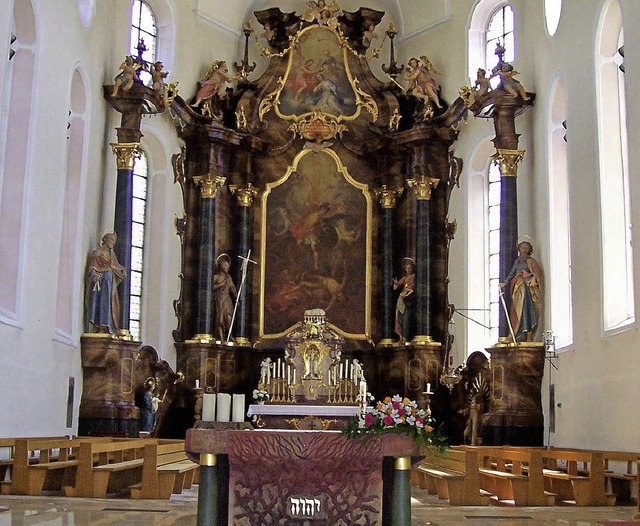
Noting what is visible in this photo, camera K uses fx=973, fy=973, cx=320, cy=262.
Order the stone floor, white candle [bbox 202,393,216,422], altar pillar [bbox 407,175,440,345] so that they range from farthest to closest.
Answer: altar pillar [bbox 407,175,440,345] < the stone floor < white candle [bbox 202,393,216,422]

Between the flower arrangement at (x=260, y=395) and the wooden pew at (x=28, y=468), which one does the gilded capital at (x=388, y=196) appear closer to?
the flower arrangement at (x=260, y=395)

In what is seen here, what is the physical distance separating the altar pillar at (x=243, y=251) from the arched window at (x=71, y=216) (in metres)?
4.20

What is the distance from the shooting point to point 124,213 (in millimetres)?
18219

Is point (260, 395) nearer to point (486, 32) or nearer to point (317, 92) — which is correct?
point (317, 92)

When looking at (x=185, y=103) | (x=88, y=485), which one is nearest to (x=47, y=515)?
(x=88, y=485)

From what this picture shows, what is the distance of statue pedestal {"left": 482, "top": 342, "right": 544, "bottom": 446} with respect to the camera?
1712 cm

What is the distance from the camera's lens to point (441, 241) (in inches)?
827

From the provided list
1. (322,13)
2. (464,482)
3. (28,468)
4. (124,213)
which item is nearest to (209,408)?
(464,482)

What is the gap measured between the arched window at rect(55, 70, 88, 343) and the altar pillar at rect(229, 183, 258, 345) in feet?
13.8

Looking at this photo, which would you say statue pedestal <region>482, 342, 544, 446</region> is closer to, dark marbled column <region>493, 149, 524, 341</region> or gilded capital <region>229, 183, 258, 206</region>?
dark marbled column <region>493, 149, 524, 341</region>

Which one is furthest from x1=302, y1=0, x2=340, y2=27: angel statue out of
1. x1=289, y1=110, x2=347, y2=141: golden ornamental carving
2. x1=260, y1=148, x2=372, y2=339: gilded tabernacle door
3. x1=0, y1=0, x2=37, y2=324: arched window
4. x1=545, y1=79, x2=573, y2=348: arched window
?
x1=0, y1=0, x2=37, y2=324: arched window

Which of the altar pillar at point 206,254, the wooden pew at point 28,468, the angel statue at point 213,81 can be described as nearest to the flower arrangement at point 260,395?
the altar pillar at point 206,254

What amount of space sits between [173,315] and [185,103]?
447cm

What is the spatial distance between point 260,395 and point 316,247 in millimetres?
3907
